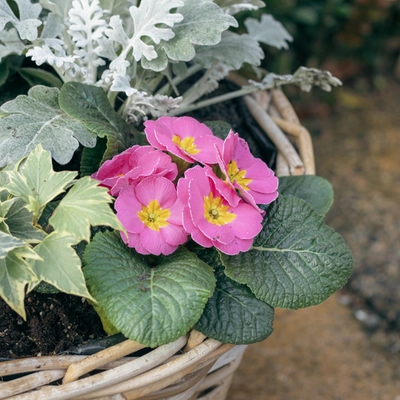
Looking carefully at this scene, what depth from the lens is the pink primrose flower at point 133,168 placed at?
2.63 feet

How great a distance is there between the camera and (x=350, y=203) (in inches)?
81.1

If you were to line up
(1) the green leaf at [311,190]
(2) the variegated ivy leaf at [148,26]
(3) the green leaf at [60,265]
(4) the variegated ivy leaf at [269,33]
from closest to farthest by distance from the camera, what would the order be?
(3) the green leaf at [60,265], (2) the variegated ivy leaf at [148,26], (1) the green leaf at [311,190], (4) the variegated ivy leaf at [269,33]

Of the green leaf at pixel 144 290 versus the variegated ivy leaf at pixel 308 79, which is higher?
the variegated ivy leaf at pixel 308 79

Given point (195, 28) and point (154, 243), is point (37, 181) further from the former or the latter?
point (195, 28)

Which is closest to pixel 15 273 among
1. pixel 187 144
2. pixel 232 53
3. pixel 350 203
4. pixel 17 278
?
pixel 17 278

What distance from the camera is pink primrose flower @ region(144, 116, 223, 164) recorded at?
0.83 metres

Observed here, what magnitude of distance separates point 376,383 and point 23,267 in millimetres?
1220

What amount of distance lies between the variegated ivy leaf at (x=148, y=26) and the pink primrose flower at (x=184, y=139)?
0.36 feet

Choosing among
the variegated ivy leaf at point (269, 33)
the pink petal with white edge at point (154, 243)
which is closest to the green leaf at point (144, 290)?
the pink petal with white edge at point (154, 243)

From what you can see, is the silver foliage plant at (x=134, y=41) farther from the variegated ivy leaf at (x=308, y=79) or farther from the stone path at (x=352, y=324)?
the stone path at (x=352, y=324)

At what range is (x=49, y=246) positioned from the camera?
0.70m

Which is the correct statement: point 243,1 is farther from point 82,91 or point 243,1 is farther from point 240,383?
point 240,383

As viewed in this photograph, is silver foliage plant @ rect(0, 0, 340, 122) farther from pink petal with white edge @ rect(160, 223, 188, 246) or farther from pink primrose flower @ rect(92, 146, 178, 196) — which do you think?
pink petal with white edge @ rect(160, 223, 188, 246)

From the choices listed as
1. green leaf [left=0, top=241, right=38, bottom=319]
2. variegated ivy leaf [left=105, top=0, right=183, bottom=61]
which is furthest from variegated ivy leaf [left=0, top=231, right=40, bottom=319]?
variegated ivy leaf [left=105, top=0, right=183, bottom=61]
